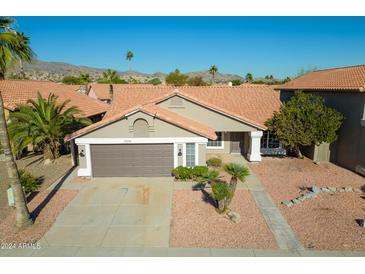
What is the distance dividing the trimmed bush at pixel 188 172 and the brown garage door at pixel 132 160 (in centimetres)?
77

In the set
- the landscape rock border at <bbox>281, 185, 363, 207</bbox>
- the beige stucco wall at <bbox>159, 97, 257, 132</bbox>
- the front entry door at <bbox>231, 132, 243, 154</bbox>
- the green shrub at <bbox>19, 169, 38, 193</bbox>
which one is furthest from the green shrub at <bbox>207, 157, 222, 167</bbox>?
the green shrub at <bbox>19, 169, 38, 193</bbox>

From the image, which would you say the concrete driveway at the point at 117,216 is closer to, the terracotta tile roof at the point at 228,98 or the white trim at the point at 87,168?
the white trim at the point at 87,168

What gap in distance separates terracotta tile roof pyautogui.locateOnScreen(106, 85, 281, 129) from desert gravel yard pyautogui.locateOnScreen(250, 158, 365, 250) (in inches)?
156

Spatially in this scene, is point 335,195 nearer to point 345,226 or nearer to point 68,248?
point 345,226

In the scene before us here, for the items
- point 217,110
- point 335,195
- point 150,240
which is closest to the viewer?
point 150,240

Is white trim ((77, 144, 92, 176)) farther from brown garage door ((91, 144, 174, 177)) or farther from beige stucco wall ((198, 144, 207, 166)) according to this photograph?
beige stucco wall ((198, 144, 207, 166))

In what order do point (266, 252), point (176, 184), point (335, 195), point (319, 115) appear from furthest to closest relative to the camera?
point (319, 115) → point (176, 184) → point (335, 195) → point (266, 252)

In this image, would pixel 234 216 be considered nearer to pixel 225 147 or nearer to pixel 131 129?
pixel 131 129

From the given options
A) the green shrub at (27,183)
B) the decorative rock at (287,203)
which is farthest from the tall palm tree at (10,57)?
the decorative rock at (287,203)

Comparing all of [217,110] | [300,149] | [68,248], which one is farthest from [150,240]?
[300,149]

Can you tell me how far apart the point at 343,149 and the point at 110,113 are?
693 inches

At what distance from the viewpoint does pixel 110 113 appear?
829 inches

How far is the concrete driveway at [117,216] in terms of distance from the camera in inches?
360

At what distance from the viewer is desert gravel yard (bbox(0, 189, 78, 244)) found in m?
9.20
